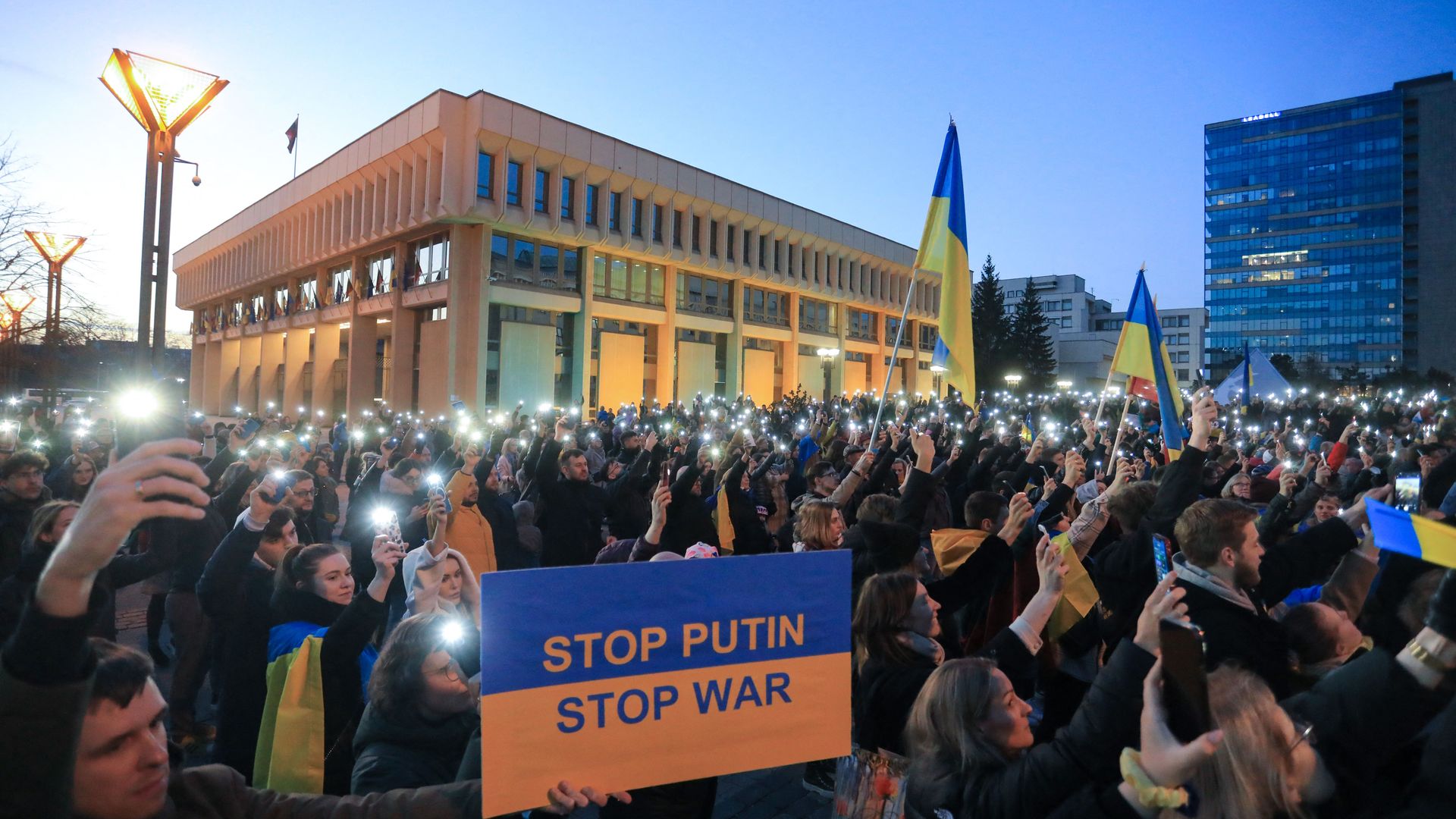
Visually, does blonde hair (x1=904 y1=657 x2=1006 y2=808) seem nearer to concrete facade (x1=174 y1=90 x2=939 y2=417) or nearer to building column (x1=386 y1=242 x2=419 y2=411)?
concrete facade (x1=174 y1=90 x2=939 y2=417)

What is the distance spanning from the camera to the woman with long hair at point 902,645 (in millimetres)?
2967

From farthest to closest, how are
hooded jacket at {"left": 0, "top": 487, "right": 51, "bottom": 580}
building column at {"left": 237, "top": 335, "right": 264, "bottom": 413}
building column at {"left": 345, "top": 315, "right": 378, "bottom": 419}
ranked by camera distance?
building column at {"left": 237, "top": 335, "right": 264, "bottom": 413} < building column at {"left": 345, "top": 315, "right": 378, "bottom": 419} < hooded jacket at {"left": 0, "top": 487, "right": 51, "bottom": 580}

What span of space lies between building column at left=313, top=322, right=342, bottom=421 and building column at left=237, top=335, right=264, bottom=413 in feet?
40.9

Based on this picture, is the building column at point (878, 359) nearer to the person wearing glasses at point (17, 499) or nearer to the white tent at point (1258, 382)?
the white tent at point (1258, 382)

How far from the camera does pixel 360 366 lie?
39.2 metres

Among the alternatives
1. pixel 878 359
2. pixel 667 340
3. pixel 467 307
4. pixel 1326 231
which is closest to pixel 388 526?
pixel 467 307

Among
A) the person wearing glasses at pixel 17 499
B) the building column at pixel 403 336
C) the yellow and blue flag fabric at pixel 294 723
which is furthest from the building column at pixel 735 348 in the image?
the yellow and blue flag fabric at pixel 294 723

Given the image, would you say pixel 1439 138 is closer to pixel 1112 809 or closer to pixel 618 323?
pixel 618 323

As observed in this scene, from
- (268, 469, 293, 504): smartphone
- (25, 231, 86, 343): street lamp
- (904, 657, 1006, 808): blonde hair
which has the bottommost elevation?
(904, 657, 1006, 808): blonde hair

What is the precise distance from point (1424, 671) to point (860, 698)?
1768mm

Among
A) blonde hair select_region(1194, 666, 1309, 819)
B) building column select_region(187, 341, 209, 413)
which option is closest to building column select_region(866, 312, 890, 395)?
building column select_region(187, 341, 209, 413)

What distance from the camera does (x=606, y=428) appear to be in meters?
20.8

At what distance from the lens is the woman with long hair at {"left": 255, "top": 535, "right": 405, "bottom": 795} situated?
3090mm

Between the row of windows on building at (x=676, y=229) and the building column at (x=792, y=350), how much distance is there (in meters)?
1.65
